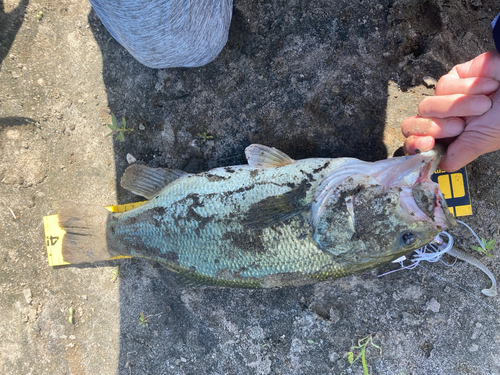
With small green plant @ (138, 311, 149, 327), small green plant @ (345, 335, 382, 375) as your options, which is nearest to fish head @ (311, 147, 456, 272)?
small green plant @ (345, 335, 382, 375)

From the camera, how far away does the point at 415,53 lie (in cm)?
271

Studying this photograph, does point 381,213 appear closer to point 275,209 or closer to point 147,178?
point 275,209

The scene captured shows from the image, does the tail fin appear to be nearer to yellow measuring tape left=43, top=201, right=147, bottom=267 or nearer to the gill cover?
yellow measuring tape left=43, top=201, right=147, bottom=267

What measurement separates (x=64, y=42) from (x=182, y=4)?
2.30m

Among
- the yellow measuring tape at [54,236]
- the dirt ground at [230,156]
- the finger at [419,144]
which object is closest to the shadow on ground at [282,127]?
the dirt ground at [230,156]

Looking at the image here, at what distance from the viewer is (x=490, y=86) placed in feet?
7.32

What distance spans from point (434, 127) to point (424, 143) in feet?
0.59

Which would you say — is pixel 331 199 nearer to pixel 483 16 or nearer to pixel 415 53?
pixel 415 53

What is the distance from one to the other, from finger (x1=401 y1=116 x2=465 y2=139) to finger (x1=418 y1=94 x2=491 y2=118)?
2.0 inches

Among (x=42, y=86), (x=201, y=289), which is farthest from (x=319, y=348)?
(x=42, y=86)

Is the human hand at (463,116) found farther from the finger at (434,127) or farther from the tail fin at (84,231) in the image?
the tail fin at (84,231)

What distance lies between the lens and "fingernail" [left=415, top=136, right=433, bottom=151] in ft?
7.65

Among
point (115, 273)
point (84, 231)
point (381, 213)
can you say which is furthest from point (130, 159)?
point (381, 213)

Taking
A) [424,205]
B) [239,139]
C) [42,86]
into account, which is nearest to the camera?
[424,205]
